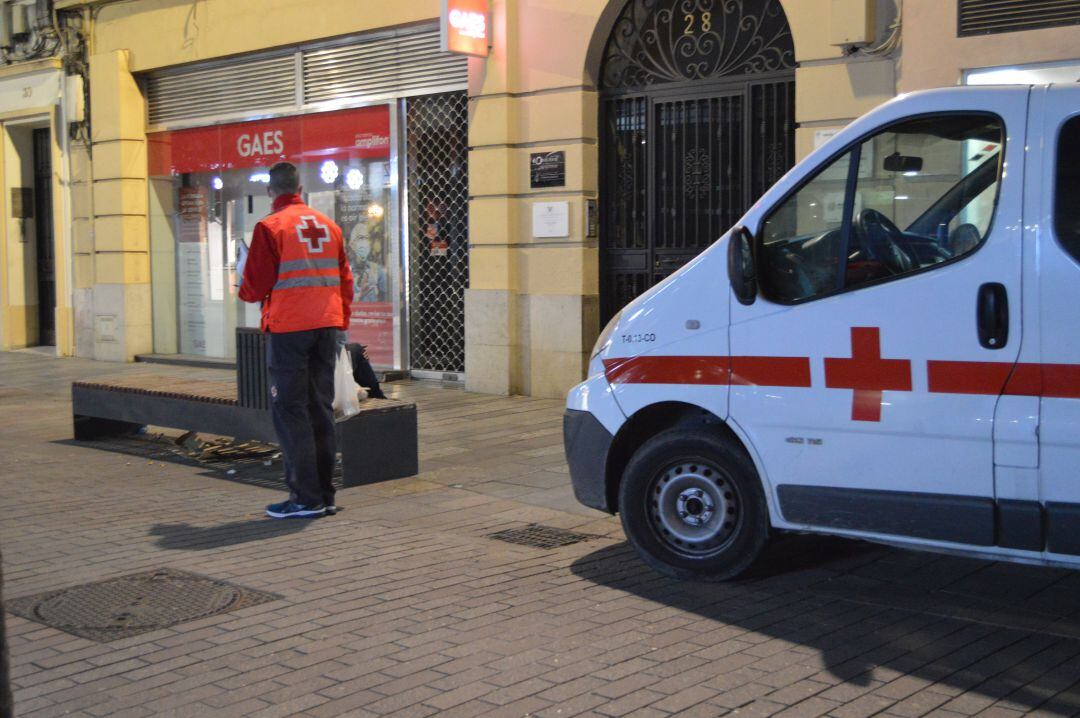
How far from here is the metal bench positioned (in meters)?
8.36

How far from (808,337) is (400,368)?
385 inches

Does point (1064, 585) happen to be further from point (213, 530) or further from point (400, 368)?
point (400, 368)

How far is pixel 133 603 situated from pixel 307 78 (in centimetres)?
1101

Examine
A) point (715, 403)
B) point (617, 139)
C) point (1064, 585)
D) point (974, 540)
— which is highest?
point (617, 139)

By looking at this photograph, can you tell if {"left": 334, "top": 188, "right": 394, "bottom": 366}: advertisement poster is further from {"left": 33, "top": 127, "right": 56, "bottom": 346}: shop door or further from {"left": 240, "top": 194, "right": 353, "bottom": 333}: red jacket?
{"left": 240, "top": 194, "right": 353, "bottom": 333}: red jacket

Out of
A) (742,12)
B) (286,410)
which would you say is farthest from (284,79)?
(286,410)

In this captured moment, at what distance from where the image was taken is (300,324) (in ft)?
23.8

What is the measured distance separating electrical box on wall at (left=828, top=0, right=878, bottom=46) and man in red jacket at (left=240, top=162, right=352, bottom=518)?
503 centimetres


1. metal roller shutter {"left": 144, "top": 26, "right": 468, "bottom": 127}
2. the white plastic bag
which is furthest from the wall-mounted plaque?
the white plastic bag

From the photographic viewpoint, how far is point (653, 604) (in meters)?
5.52

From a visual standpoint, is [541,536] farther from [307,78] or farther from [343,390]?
[307,78]

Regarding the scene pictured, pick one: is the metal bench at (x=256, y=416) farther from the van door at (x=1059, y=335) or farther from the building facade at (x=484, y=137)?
the van door at (x=1059, y=335)

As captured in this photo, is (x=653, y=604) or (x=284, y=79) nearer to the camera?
(x=653, y=604)

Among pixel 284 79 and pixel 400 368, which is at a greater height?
pixel 284 79
